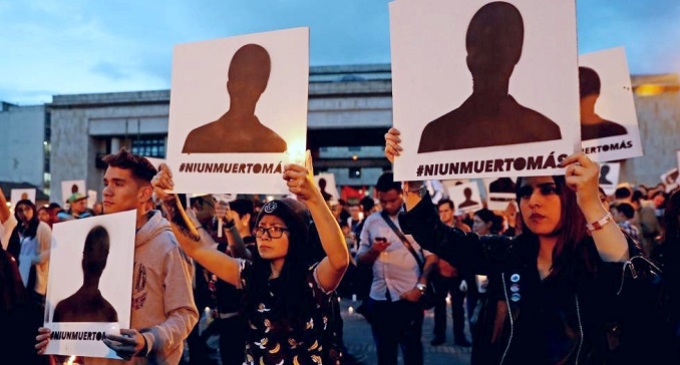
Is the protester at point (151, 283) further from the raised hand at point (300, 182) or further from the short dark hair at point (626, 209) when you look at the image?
the short dark hair at point (626, 209)

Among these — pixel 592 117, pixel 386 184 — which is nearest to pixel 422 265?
pixel 386 184

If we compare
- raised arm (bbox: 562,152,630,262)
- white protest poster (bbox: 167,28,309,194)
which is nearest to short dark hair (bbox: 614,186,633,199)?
white protest poster (bbox: 167,28,309,194)

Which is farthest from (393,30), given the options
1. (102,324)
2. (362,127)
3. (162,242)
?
(362,127)

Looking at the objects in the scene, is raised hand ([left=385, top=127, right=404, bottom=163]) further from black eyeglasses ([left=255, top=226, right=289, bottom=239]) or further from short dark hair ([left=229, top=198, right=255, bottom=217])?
short dark hair ([left=229, top=198, right=255, bottom=217])

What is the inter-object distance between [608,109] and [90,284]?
4.69 meters

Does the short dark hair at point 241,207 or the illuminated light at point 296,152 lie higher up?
the short dark hair at point 241,207

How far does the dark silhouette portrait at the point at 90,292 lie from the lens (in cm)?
332

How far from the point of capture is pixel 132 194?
361 cm

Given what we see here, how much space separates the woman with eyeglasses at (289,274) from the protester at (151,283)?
118 mm

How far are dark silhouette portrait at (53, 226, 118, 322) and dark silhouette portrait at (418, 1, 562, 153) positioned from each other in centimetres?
184

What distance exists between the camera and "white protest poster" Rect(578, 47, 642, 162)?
18.4 ft

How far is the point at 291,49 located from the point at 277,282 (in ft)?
4.31

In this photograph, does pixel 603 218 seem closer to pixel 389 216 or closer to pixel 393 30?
pixel 393 30

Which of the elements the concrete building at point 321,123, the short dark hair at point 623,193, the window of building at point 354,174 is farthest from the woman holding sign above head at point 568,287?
the window of building at point 354,174
